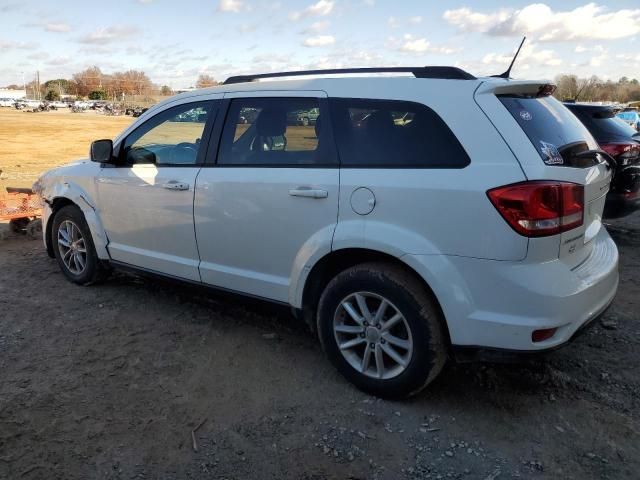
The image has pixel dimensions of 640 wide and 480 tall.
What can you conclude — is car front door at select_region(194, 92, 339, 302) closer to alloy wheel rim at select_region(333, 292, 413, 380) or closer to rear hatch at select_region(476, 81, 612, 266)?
alloy wheel rim at select_region(333, 292, 413, 380)

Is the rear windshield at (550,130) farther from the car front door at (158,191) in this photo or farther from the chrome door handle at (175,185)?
the chrome door handle at (175,185)

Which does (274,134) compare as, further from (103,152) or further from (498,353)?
(498,353)

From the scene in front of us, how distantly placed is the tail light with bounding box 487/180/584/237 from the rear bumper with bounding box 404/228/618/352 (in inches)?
7.1

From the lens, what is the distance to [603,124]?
690 cm

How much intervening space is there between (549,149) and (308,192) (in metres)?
1.35

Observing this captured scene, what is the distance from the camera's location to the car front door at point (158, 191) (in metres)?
4.05

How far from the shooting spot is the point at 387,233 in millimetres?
3018

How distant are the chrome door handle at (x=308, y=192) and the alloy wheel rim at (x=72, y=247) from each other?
105 inches

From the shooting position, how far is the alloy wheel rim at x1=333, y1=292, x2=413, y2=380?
3133 millimetres

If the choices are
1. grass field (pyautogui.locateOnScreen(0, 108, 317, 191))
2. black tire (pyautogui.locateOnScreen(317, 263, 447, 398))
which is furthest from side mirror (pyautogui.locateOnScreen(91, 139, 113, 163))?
black tire (pyautogui.locateOnScreen(317, 263, 447, 398))

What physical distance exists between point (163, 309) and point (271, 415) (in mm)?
1932

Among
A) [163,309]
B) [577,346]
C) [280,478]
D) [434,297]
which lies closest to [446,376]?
[434,297]

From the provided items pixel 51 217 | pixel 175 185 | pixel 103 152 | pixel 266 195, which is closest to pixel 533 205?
pixel 266 195

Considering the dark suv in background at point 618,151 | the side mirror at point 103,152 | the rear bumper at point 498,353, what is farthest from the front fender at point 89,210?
the dark suv in background at point 618,151
